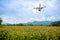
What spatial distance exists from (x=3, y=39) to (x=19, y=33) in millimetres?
1417

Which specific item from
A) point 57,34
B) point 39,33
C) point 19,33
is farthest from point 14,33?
point 57,34

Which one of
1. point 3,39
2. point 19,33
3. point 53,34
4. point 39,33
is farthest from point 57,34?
point 3,39

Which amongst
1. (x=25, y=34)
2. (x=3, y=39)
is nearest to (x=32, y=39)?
(x=25, y=34)

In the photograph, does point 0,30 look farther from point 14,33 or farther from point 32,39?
point 32,39

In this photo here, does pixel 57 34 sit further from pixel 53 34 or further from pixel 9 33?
pixel 9 33

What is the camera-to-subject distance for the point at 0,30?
17656 millimetres

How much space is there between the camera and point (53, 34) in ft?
60.6

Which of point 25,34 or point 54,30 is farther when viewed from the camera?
point 54,30

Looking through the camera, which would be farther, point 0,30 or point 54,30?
point 54,30

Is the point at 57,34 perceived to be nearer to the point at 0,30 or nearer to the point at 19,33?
the point at 19,33

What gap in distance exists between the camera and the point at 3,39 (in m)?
17.3

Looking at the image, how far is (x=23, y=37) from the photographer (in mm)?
17844

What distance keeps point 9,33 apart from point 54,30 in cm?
372

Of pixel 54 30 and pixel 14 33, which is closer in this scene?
pixel 14 33
